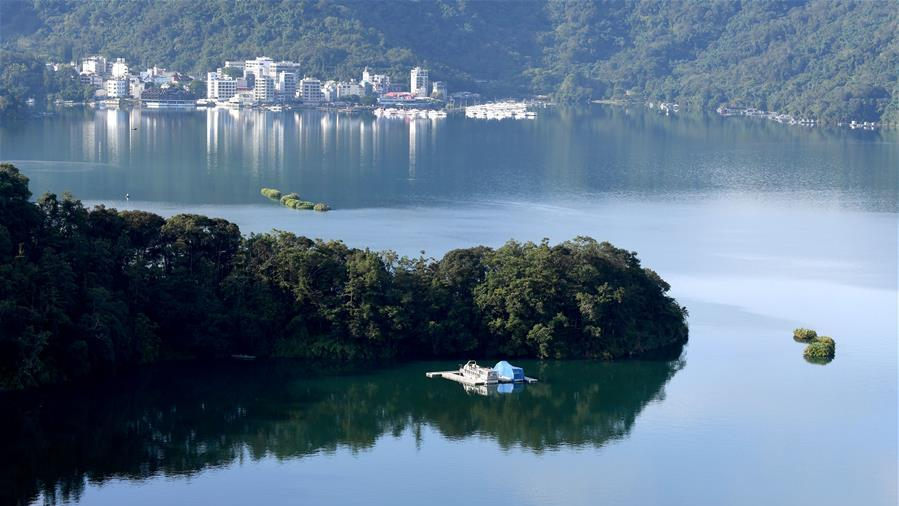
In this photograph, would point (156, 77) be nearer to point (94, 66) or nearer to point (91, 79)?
point (91, 79)

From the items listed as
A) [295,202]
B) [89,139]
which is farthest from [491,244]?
[89,139]

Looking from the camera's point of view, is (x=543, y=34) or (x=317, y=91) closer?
(x=317, y=91)

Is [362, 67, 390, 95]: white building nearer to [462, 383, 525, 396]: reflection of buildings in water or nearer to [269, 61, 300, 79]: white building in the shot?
[269, 61, 300, 79]: white building

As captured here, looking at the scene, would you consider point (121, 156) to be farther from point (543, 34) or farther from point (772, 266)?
point (543, 34)


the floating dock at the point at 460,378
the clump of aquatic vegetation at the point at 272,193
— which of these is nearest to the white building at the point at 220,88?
the clump of aquatic vegetation at the point at 272,193

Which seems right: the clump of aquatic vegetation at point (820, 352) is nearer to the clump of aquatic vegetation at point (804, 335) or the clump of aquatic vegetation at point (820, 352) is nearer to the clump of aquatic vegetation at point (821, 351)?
the clump of aquatic vegetation at point (821, 351)

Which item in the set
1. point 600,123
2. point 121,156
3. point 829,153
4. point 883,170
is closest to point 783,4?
→ point 600,123

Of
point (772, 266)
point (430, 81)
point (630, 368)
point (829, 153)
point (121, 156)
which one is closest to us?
point (630, 368)
